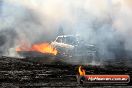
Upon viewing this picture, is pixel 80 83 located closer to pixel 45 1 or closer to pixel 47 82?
pixel 47 82

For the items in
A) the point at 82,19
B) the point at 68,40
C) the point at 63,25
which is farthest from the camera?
the point at 63,25

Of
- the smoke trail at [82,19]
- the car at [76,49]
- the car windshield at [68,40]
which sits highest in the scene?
the smoke trail at [82,19]

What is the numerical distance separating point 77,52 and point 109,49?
28.4 feet

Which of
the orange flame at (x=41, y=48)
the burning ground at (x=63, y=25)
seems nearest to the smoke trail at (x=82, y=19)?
the burning ground at (x=63, y=25)

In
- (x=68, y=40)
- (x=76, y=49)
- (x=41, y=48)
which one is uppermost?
(x=68, y=40)

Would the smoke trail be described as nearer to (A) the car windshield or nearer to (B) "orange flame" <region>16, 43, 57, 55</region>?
(B) "orange flame" <region>16, 43, 57, 55</region>

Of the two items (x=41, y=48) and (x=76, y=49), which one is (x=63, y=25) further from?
(x=76, y=49)

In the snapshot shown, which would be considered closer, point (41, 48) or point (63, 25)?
point (41, 48)

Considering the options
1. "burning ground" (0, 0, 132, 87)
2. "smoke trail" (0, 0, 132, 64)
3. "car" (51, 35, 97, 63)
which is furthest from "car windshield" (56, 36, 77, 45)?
"smoke trail" (0, 0, 132, 64)

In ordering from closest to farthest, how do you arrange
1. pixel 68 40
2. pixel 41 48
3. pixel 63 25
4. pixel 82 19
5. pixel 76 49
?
pixel 76 49, pixel 68 40, pixel 82 19, pixel 41 48, pixel 63 25

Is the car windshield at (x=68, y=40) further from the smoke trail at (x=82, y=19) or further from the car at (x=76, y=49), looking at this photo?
the smoke trail at (x=82, y=19)

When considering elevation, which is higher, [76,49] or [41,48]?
Answer: [41,48]

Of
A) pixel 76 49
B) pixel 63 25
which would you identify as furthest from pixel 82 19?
pixel 76 49

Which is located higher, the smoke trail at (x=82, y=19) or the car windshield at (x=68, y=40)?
the smoke trail at (x=82, y=19)
